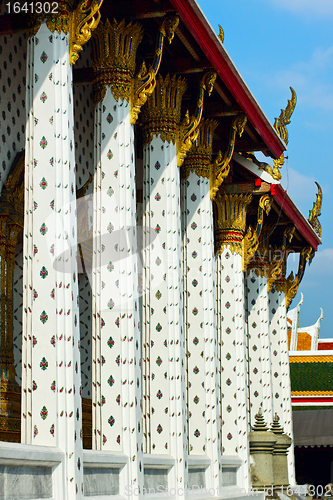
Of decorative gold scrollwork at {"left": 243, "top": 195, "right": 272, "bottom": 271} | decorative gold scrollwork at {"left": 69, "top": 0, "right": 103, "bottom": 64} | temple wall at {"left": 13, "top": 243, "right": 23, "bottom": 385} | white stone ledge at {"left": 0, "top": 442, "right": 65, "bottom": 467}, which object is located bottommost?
white stone ledge at {"left": 0, "top": 442, "right": 65, "bottom": 467}

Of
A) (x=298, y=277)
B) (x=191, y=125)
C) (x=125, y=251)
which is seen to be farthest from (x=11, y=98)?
(x=298, y=277)

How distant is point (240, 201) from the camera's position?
1450 cm

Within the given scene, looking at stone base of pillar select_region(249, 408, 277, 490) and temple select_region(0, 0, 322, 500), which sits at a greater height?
temple select_region(0, 0, 322, 500)

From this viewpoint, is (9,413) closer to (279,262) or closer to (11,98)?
(11,98)

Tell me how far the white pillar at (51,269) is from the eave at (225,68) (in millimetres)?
2396

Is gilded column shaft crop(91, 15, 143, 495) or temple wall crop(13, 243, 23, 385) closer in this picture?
gilded column shaft crop(91, 15, 143, 495)

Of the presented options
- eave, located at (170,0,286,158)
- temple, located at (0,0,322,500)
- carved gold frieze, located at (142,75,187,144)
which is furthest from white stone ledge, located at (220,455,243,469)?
eave, located at (170,0,286,158)

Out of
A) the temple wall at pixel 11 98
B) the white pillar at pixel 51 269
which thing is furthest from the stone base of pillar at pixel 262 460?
the white pillar at pixel 51 269

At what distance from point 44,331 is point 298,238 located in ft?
43.6

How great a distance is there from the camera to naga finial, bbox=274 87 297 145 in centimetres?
1532

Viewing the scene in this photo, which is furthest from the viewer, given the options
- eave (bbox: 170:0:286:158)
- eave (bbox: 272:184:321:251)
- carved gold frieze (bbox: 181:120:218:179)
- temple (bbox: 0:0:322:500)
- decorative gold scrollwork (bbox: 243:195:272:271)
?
eave (bbox: 272:184:321:251)

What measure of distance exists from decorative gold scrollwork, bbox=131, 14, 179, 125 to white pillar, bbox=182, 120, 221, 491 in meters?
3.05

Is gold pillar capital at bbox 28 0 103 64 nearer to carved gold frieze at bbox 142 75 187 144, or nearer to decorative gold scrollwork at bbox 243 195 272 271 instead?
carved gold frieze at bbox 142 75 187 144

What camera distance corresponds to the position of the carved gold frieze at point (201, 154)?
1252cm
